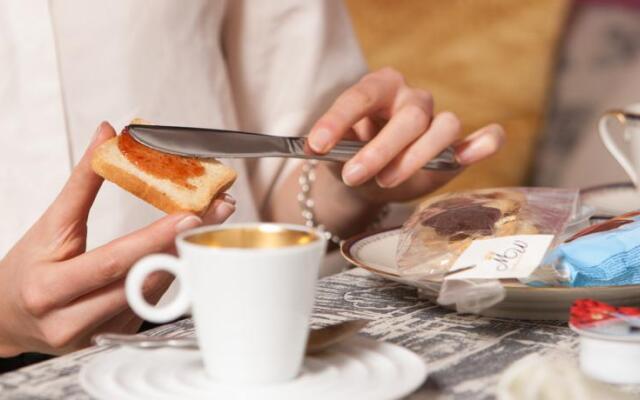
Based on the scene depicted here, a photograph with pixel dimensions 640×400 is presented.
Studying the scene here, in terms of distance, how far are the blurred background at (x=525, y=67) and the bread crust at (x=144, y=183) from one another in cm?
95

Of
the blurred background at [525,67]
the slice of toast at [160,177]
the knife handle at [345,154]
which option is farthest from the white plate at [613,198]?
the blurred background at [525,67]

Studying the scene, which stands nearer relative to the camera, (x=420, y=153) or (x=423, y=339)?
(x=423, y=339)

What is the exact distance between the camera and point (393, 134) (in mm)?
702

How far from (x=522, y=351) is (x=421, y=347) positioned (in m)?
0.05

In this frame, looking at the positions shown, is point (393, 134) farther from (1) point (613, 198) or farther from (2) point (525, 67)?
(2) point (525, 67)

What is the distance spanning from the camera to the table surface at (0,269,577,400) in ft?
1.34

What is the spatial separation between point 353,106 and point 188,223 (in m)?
0.27

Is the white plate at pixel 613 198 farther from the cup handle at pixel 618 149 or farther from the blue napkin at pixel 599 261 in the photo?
the blue napkin at pixel 599 261

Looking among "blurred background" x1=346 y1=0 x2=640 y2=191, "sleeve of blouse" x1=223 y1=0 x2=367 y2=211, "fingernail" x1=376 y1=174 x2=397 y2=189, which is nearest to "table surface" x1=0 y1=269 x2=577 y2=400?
"fingernail" x1=376 y1=174 x2=397 y2=189

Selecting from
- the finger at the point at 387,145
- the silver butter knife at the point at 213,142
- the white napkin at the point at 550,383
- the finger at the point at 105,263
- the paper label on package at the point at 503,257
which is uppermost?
the silver butter knife at the point at 213,142

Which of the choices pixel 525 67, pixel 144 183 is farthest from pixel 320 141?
pixel 525 67

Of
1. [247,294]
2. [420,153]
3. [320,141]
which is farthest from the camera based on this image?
[420,153]

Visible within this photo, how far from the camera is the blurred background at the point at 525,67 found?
139 centimetres

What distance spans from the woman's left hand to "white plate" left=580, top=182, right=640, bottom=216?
0.09 meters
